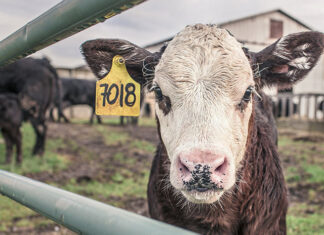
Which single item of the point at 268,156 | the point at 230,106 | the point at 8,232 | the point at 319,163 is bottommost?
the point at 8,232

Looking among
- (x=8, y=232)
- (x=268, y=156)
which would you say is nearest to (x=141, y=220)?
(x=268, y=156)

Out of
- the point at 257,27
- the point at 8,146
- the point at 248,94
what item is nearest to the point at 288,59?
the point at 248,94

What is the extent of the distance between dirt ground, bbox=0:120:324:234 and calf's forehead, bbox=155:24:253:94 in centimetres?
246

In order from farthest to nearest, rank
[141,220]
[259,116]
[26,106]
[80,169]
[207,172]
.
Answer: [26,106]
[80,169]
[259,116]
[207,172]
[141,220]

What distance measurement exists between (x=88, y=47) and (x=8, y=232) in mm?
2495

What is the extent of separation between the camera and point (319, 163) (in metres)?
6.15

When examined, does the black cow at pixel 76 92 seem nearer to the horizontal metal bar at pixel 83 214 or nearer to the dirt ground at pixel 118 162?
the dirt ground at pixel 118 162

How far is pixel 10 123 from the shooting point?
20.1 ft

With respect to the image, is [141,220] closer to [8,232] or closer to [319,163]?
[8,232]

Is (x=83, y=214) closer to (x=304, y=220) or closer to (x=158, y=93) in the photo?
(x=158, y=93)

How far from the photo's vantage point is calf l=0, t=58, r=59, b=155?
641 cm

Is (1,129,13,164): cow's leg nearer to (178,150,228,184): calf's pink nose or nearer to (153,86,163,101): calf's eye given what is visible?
(153,86,163,101): calf's eye

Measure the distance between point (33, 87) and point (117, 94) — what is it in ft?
17.8

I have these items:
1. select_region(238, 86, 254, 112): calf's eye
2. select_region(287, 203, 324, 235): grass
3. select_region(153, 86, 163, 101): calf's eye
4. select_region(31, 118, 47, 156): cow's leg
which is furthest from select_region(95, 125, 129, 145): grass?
select_region(238, 86, 254, 112): calf's eye
